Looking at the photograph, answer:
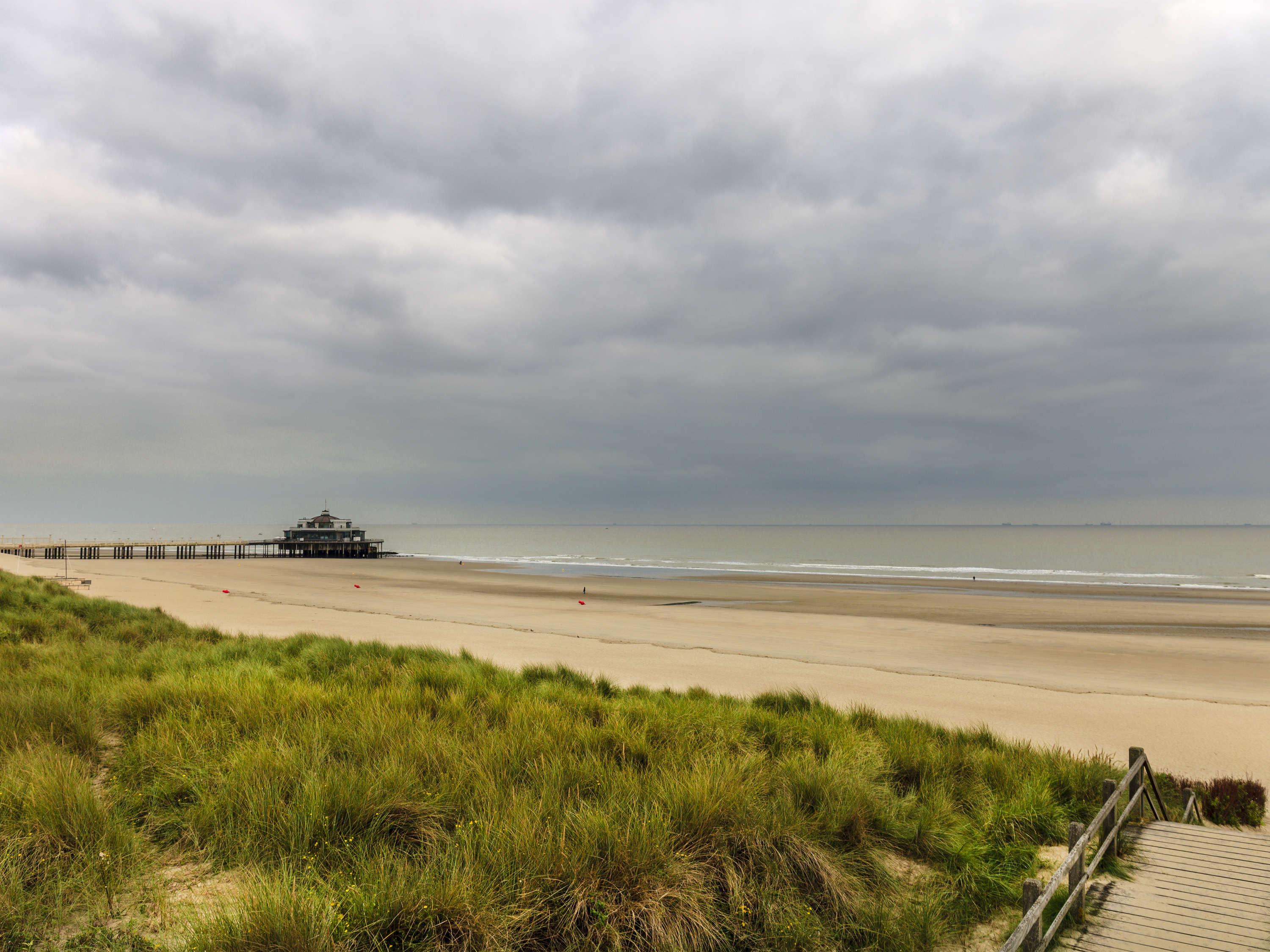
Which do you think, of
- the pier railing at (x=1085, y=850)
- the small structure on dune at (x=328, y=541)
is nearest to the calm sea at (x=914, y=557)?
the small structure on dune at (x=328, y=541)

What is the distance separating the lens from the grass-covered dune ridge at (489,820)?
168 inches

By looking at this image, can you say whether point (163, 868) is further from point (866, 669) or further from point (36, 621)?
point (866, 669)

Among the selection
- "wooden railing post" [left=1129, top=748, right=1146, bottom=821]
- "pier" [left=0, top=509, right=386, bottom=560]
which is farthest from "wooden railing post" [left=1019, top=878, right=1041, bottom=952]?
"pier" [left=0, top=509, right=386, bottom=560]

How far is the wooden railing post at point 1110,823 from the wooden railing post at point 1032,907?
2.05 metres

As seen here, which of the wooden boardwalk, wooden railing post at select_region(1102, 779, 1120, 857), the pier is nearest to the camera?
the wooden boardwalk

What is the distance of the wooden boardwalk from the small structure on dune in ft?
344

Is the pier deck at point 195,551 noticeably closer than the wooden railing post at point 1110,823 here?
No

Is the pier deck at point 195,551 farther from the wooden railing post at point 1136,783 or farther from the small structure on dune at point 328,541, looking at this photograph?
the wooden railing post at point 1136,783

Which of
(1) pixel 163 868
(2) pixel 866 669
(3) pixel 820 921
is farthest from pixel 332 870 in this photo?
(2) pixel 866 669

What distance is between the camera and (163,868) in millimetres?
4785

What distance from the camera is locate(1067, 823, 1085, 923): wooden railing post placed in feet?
17.0

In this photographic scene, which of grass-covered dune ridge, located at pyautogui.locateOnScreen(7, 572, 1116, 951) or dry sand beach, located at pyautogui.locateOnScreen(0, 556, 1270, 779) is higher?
grass-covered dune ridge, located at pyautogui.locateOnScreen(7, 572, 1116, 951)

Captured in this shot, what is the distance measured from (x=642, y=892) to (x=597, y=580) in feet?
170

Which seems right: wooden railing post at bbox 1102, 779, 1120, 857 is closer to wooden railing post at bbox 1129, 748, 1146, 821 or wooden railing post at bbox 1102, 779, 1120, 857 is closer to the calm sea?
wooden railing post at bbox 1129, 748, 1146, 821
